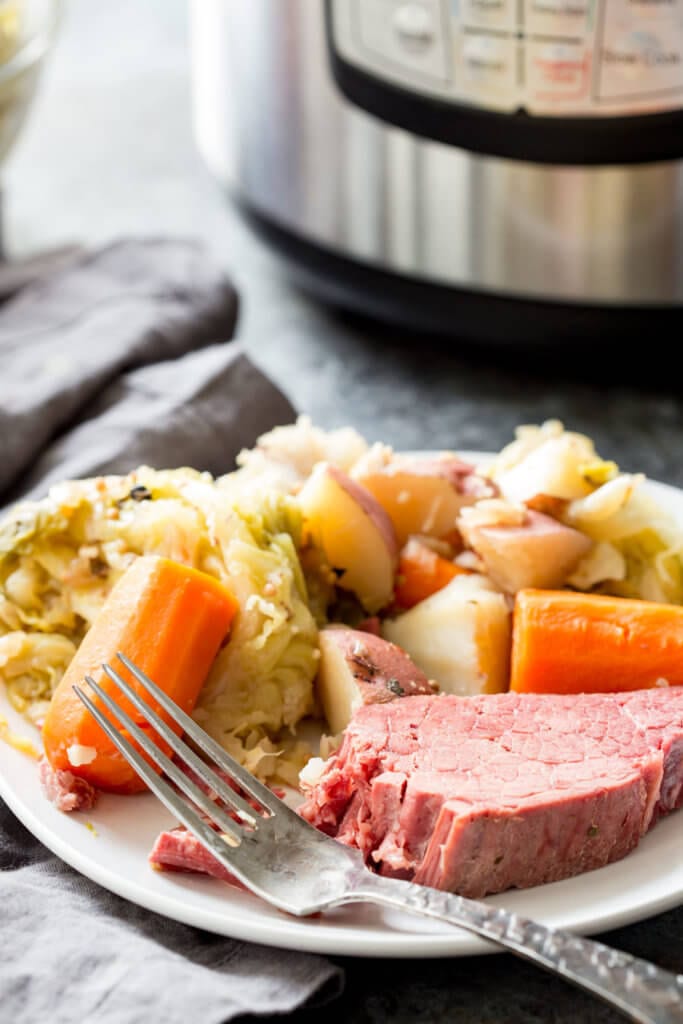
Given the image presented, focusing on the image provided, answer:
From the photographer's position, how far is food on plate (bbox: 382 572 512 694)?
3.76 feet

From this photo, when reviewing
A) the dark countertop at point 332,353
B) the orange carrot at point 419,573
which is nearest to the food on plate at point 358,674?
the orange carrot at point 419,573

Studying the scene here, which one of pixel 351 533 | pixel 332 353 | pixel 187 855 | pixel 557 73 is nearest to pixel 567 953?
pixel 187 855

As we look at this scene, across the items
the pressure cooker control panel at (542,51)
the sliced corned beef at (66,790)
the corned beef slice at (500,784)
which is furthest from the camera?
the pressure cooker control panel at (542,51)

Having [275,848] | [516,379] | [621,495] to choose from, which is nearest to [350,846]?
[275,848]

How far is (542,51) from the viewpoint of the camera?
144 centimetres

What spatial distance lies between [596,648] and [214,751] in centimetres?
33

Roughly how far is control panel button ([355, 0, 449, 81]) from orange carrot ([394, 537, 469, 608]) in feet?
1.85

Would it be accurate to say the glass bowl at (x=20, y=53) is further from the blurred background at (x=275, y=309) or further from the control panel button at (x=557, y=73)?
the control panel button at (x=557, y=73)

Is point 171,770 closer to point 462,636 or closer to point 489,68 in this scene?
point 462,636

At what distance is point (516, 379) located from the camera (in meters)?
1.83

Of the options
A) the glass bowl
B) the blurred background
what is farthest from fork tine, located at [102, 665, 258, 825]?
the glass bowl

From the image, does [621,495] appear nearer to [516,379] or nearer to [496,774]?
[496,774]

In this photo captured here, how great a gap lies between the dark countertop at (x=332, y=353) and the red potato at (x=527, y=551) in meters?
0.32

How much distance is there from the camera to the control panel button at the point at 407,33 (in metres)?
1.47
